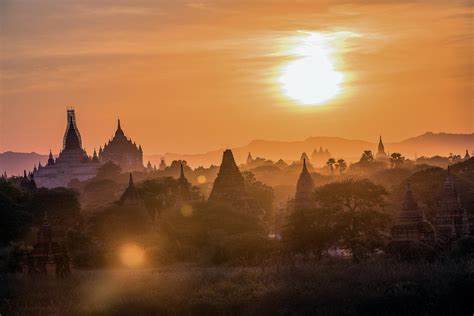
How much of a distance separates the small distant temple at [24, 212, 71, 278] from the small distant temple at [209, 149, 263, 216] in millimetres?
29742

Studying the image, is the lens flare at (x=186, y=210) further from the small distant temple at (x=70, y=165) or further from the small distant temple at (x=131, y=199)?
the small distant temple at (x=70, y=165)

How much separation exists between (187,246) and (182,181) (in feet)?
80.7

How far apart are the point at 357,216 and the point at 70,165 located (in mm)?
148622

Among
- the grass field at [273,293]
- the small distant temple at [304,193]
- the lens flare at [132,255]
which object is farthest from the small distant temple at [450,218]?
the grass field at [273,293]

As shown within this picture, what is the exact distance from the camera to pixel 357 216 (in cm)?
5250

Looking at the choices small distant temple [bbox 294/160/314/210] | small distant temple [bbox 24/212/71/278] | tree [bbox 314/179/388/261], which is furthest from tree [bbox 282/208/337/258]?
small distant temple [bbox 294/160/314/210]

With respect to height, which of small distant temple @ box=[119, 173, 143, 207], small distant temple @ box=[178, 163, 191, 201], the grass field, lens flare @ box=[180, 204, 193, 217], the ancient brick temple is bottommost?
the grass field

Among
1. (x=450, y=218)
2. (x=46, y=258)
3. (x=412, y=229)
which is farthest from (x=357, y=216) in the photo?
(x=46, y=258)

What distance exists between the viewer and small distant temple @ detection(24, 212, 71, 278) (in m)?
37.3

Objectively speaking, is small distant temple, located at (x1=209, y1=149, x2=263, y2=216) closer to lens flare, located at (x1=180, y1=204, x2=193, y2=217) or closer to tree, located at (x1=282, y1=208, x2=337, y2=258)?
lens flare, located at (x1=180, y1=204, x2=193, y2=217)

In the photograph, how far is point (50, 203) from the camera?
76.2 metres

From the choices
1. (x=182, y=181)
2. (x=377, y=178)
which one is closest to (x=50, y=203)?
(x=182, y=181)

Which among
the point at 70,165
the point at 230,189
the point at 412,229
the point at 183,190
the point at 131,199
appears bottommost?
the point at 412,229

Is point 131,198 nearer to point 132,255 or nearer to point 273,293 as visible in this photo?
point 132,255
